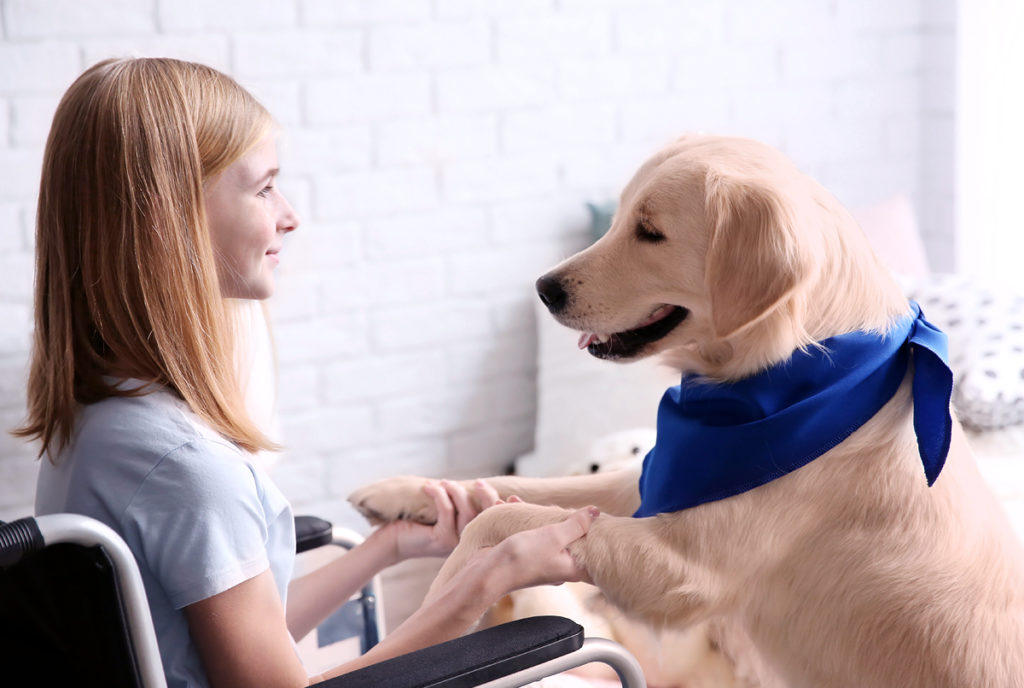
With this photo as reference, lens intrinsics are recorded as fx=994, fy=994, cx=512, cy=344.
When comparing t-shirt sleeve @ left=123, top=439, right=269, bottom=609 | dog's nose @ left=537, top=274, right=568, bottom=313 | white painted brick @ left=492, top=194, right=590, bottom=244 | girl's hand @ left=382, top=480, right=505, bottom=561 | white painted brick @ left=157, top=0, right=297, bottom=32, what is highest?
white painted brick @ left=157, top=0, right=297, bottom=32

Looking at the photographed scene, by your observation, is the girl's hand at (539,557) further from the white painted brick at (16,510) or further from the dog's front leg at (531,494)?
the white painted brick at (16,510)

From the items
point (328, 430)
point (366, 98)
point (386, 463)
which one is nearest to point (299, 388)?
point (328, 430)

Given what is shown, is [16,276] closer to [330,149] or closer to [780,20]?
[330,149]

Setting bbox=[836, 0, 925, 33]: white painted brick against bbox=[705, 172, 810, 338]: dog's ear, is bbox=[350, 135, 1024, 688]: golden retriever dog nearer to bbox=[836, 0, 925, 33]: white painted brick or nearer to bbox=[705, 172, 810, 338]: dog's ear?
bbox=[705, 172, 810, 338]: dog's ear

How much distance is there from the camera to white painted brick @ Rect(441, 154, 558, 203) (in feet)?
7.77

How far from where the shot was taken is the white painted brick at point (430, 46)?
7.32 feet

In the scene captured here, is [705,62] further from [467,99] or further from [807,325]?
[807,325]

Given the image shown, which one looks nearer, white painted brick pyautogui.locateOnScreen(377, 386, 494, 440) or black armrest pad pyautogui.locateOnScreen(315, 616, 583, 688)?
black armrest pad pyautogui.locateOnScreen(315, 616, 583, 688)

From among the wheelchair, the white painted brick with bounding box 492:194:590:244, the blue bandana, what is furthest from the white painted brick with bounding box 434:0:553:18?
the wheelchair

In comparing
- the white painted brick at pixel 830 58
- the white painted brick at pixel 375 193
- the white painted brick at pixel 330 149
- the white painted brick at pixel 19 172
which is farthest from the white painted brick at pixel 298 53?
the white painted brick at pixel 830 58

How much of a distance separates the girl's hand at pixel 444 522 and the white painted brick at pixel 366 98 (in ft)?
3.60

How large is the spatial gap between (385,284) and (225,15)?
68cm

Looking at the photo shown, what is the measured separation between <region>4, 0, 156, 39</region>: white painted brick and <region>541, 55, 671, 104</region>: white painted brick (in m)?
0.94

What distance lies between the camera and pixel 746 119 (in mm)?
2650
